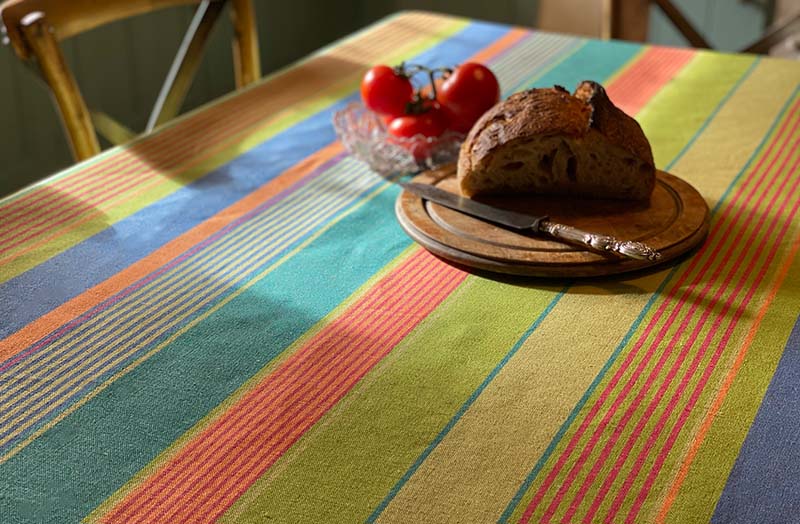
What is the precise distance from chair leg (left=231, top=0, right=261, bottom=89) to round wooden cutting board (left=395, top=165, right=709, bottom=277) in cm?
79

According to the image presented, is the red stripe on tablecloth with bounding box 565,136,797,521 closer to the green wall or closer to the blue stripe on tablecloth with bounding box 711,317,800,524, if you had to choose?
the blue stripe on tablecloth with bounding box 711,317,800,524

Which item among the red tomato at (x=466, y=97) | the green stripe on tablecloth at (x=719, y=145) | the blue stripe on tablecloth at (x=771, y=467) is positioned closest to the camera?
the blue stripe on tablecloth at (x=771, y=467)

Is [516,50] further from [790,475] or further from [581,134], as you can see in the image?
[790,475]

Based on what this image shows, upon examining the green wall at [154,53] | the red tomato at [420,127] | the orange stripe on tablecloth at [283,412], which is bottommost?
the green wall at [154,53]

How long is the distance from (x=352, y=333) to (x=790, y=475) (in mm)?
407

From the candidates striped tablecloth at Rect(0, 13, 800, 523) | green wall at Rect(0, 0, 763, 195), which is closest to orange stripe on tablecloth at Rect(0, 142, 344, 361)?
striped tablecloth at Rect(0, 13, 800, 523)

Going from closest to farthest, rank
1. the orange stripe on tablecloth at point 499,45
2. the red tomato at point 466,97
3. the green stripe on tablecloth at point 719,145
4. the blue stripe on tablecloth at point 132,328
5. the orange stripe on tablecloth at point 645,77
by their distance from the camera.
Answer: the blue stripe on tablecloth at point 132,328
the green stripe on tablecloth at point 719,145
the red tomato at point 466,97
the orange stripe on tablecloth at point 645,77
the orange stripe on tablecloth at point 499,45

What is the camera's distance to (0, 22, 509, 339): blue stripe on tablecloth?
38.0 inches

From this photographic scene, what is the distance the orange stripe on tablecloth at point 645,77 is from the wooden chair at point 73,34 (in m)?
0.74

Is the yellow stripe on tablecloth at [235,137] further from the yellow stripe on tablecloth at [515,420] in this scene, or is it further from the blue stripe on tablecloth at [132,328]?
the yellow stripe on tablecloth at [515,420]

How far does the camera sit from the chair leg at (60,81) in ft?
4.58

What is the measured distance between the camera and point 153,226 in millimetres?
1128

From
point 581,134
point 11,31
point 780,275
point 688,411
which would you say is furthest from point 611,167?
point 11,31

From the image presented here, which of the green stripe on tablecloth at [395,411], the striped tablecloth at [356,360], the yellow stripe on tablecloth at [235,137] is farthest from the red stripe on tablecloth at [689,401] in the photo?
the yellow stripe on tablecloth at [235,137]
